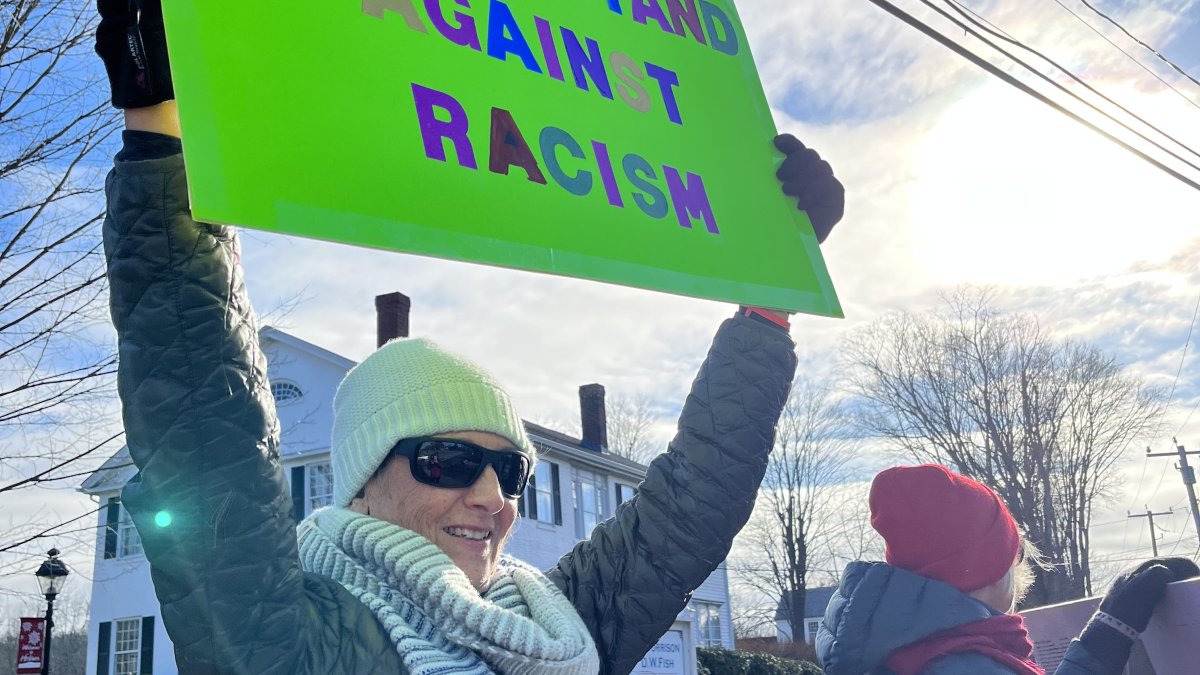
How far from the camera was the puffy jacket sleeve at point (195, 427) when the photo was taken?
4.76ft

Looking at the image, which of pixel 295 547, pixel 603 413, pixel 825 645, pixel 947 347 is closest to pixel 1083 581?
pixel 947 347

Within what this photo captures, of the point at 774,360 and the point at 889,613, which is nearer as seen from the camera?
the point at 774,360

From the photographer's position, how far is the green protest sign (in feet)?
4.51

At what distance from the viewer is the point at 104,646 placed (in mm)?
21453

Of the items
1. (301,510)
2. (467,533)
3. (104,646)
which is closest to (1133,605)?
(467,533)

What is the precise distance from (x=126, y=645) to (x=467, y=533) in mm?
22397

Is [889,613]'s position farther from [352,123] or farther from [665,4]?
[352,123]

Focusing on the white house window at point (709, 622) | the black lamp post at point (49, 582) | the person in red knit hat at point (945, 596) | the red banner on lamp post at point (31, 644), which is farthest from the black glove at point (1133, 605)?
the white house window at point (709, 622)

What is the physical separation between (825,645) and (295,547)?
1546 mm

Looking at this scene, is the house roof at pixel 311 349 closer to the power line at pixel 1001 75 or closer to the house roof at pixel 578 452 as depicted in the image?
the house roof at pixel 578 452

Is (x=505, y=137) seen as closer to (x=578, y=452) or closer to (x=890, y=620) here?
(x=890, y=620)

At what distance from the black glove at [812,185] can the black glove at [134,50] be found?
1312 mm

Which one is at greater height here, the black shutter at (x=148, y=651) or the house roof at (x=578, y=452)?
the house roof at (x=578, y=452)

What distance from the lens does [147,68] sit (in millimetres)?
1397
